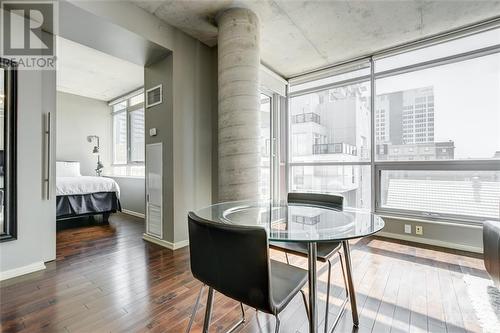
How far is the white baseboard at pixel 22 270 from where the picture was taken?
2.17 meters

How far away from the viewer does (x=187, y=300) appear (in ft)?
6.18

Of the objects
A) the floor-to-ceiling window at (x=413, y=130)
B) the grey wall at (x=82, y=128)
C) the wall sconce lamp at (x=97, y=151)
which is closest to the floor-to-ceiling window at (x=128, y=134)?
the grey wall at (x=82, y=128)

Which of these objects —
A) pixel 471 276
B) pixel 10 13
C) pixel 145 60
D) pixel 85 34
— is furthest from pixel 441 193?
pixel 10 13

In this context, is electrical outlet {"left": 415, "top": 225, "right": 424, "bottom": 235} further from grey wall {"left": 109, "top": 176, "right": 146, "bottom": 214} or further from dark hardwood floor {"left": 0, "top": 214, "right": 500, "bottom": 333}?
grey wall {"left": 109, "top": 176, "right": 146, "bottom": 214}

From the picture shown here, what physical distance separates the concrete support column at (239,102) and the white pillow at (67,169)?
4280mm

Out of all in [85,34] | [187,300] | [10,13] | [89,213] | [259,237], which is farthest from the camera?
[89,213]

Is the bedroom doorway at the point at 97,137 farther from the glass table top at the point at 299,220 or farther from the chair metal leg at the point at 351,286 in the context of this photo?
the chair metal leg at the point at 351,286

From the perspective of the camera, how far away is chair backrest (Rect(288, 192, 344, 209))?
6.97 feet

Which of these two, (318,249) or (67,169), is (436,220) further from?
(67,169)

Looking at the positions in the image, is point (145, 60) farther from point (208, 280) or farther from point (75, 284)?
point (208, 280)

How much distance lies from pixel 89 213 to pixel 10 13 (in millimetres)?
3012

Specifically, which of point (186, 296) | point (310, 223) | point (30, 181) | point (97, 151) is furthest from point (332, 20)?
point (97, 151)

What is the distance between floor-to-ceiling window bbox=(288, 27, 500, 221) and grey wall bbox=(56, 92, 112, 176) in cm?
517

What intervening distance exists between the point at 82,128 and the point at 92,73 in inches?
77.1
